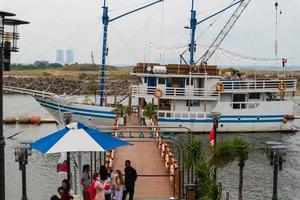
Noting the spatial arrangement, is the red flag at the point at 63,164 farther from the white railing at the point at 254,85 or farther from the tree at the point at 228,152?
the white railing at the point at 254,85

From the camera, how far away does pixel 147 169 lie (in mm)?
21578

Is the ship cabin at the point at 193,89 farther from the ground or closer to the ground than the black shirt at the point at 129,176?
farther from the ground

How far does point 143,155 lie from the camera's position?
24656 mm

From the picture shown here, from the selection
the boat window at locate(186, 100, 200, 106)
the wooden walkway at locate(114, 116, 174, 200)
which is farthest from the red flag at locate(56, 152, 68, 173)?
the boat window at locate(186, 100, 200, 106)

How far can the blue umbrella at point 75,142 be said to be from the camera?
1406 cm

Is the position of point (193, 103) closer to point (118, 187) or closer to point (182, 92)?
point (182, 92)

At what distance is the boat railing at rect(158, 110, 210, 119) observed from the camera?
44.1m

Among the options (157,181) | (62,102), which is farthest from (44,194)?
(62,102)

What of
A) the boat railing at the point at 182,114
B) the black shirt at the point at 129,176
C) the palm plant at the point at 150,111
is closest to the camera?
the black shirt at the point at 129,176

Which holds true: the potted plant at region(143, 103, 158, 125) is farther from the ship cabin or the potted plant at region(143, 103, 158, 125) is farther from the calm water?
the calm water

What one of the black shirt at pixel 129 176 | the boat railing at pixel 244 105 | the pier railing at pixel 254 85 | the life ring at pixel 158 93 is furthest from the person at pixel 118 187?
the boat railing at pixel 244 105

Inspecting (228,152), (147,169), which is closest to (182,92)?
(147,169)

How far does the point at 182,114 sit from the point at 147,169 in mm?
23061

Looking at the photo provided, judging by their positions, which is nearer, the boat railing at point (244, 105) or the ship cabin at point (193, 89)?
the ship cabin at point (193, 89)
